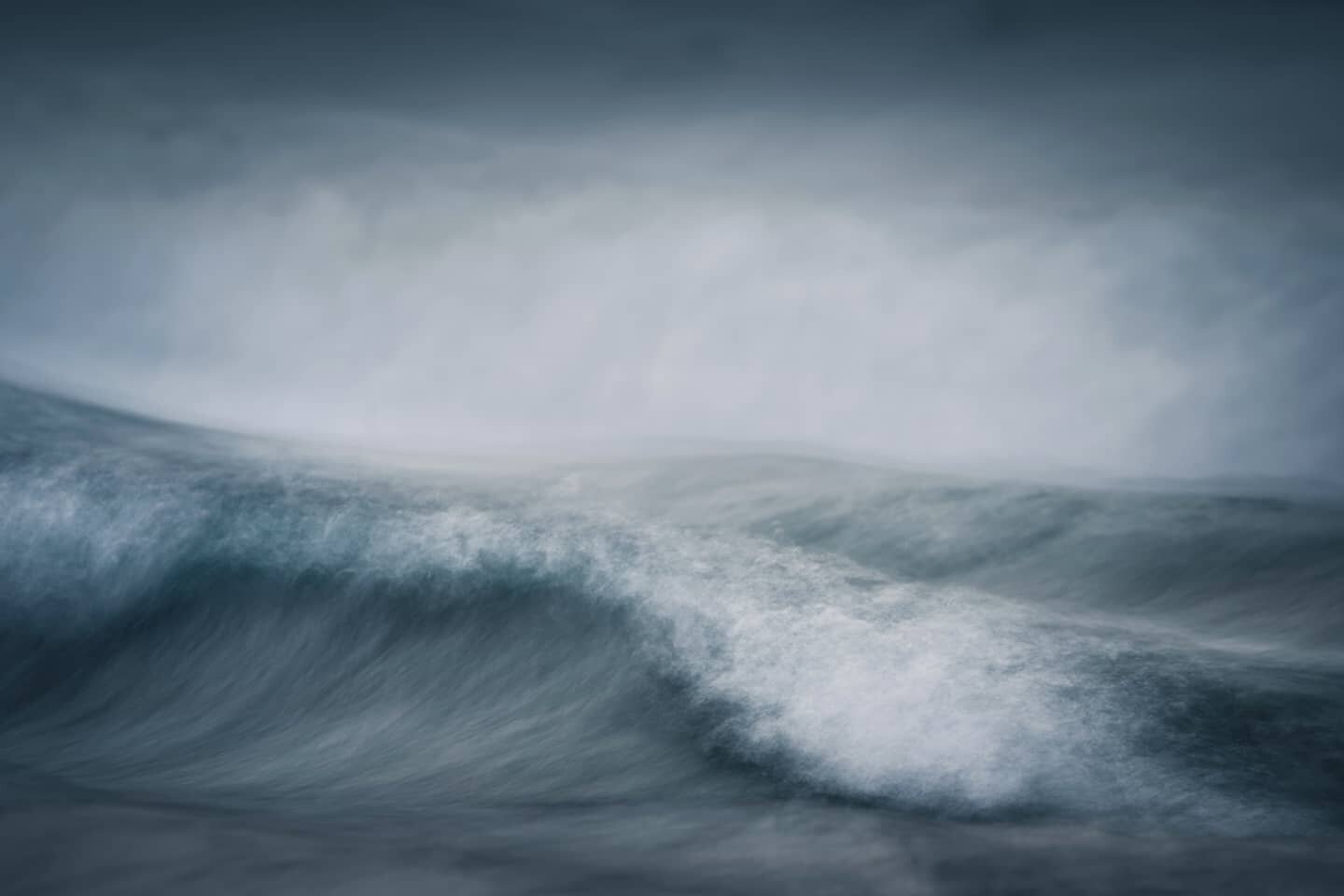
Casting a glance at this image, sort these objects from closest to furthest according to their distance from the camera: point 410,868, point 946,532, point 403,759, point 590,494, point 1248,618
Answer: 1. point 410,868
2. point 403,759
3. point 1248,618
4. point 946,532
5. point 590,494

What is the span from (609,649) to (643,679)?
570mm

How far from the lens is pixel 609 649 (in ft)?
19.7

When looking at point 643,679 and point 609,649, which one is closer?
point 643,679

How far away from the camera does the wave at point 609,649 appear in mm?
3797

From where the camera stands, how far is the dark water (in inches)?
116

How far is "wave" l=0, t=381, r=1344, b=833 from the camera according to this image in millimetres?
3797

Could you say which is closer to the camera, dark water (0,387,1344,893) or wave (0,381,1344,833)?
dark water (0,387,1344,893)

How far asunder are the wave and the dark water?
3 centimetres

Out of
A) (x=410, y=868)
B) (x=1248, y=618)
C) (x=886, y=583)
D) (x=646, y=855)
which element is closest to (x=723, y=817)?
(x=646, y=855)

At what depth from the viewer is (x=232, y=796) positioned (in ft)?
14.0

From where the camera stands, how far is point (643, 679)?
5.49m

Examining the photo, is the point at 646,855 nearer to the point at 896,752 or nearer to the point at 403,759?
the point at 896,752

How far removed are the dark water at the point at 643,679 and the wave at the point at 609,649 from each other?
0.03 meters

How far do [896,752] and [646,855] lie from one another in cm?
132
